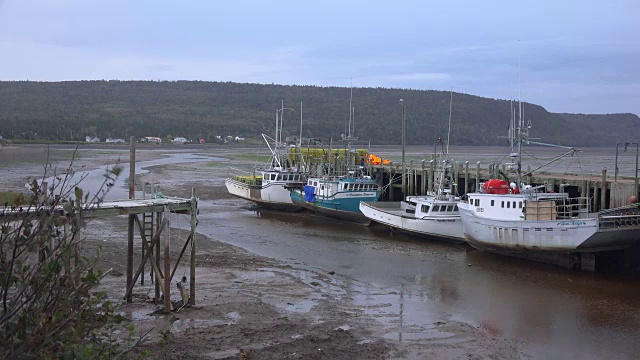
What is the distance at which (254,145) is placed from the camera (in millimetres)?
121375

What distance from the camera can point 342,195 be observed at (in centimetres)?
3906

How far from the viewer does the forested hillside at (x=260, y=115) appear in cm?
13625

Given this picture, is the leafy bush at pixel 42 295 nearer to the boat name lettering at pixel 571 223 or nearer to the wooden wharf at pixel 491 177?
the boat name lettering at pixel 571 223

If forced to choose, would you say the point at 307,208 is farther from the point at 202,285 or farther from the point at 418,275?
the point at 202,285

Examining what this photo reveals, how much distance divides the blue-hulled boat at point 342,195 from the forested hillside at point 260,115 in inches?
3048

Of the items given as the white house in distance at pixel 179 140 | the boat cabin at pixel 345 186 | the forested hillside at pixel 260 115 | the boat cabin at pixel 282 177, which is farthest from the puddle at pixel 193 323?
the white house in distance at pixel 179 140

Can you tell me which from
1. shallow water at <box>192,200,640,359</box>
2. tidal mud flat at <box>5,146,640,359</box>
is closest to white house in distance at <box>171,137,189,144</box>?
shallow water at <box>192,200,640,359</box>

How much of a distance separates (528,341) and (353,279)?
24.0 ft

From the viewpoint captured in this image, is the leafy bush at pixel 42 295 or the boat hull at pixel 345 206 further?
the boat hull at pixel 345 206

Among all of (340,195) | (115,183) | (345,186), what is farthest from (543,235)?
(115,183)

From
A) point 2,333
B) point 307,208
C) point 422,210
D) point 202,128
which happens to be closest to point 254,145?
point 202,128

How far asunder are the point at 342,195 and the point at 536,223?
1445cm

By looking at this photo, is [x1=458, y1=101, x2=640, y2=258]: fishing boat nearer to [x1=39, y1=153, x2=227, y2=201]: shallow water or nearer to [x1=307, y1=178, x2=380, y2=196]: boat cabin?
[x1=307, y1=178, x2=380, y2=196]: boat cabin

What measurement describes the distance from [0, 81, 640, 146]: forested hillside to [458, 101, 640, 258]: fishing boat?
91.2m
